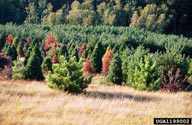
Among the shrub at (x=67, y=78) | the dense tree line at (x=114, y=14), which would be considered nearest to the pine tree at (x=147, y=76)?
the shrub at (x=67, y=78)

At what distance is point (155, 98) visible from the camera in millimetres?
15711

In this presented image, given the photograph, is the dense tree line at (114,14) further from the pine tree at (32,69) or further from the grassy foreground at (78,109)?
the grassy foreground at (78,109)

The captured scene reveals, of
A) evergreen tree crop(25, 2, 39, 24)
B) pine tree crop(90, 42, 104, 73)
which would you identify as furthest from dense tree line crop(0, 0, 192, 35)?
pine tree crop(90, 42, 104, 73)

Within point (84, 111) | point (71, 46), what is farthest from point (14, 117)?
point (71, 46)

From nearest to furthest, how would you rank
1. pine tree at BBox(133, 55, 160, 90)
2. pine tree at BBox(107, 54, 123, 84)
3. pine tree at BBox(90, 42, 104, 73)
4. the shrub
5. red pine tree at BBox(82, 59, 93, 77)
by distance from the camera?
the shrub < pine tree at BBox(133, 55, 160, 90) < pine tree at BBox(107, 54, 123, 84) < red pine tree at BBox(82, 59, 93, 77) < pine tree at BBox(90, 42, 104, 73)

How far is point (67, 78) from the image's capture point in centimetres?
1537

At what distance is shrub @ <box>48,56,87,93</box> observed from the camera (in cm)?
1542

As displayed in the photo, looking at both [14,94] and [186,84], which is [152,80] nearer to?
[186,84]

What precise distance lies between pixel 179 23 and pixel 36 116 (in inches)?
2857

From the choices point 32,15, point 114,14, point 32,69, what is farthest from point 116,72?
point 32,15

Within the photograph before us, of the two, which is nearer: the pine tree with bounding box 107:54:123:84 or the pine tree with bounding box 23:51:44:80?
the pine tree with bounding box 23:51:44:80

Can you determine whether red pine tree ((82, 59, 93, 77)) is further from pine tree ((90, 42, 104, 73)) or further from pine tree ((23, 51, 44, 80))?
pine tree ((23, 51, 44, 80))

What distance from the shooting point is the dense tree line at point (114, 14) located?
70500 millimetres

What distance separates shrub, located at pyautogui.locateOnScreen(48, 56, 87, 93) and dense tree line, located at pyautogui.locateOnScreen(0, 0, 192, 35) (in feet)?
179
